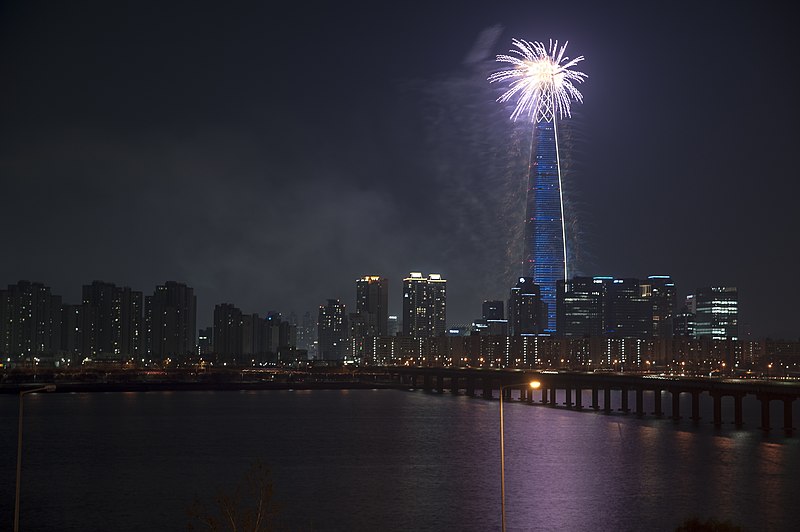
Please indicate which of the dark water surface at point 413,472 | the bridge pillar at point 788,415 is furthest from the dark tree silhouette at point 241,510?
the bridge pillar at point 788,415

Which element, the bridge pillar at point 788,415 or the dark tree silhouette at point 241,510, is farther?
the bridge pillar at point 788,415

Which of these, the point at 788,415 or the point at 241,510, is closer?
the point at 241,510

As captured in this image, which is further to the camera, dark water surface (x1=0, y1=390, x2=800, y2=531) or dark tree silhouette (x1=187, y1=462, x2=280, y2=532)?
dark water surface (x1=0, y1=390, x2=800, y2=531)

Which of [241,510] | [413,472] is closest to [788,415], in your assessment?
[413,472]

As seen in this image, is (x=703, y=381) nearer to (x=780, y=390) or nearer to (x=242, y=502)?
(x=780, y=390)

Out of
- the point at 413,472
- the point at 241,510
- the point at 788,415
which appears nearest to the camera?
the point at 241,510

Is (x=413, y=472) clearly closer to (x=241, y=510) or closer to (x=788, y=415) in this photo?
(x=241, y=510)

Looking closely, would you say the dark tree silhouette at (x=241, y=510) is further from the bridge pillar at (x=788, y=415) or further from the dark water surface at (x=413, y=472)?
the bridge pillar at (x=788, y=415)

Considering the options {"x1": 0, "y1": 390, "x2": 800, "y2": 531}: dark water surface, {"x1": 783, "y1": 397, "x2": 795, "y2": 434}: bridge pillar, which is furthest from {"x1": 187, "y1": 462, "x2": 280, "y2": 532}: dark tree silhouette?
{"x1": 783, "y1": 397, "x2": 795, "y2": 434}: bridge pillar

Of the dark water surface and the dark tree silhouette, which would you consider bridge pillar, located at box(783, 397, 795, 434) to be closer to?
the dark water surface
